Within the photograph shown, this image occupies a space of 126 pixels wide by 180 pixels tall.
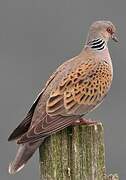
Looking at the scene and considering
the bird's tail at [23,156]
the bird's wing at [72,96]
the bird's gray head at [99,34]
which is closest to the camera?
the bird's tail at [23,156]

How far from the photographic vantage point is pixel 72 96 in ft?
17.4

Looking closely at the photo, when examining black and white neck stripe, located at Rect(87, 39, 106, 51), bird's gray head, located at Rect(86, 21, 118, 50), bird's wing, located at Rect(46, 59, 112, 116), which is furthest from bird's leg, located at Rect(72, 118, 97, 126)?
bird's gray head, located at Rect(86, 21, 118, 50)

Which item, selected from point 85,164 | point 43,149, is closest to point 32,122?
point 43,149

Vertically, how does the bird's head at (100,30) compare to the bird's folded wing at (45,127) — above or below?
above

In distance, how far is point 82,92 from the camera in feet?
18.1

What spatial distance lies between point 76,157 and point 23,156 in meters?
0.64

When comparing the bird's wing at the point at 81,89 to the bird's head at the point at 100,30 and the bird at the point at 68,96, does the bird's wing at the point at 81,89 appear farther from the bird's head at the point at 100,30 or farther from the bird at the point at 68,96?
the bird's head at the point at 100,30

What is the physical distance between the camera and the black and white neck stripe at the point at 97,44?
19.8ft

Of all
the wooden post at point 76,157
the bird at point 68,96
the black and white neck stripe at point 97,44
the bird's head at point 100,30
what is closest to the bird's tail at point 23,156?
the bird at point 68,96

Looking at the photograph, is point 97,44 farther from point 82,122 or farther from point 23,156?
point 23,156

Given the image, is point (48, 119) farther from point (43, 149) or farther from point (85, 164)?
point (85, 164)

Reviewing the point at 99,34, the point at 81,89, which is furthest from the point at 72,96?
the point at 99,34

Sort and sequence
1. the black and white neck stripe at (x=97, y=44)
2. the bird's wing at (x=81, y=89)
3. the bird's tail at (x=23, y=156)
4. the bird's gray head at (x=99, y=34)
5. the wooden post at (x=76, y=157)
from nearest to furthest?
the wooden post at (x=76, y=157)
the bird's tail at (x=23, y=156)
the bird's wing at (x=81, y=89)
the black and white neck stripe at (x=97, y=44)
the bird's gray head at (x=99, y=34)

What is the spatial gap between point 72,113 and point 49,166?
101cm
